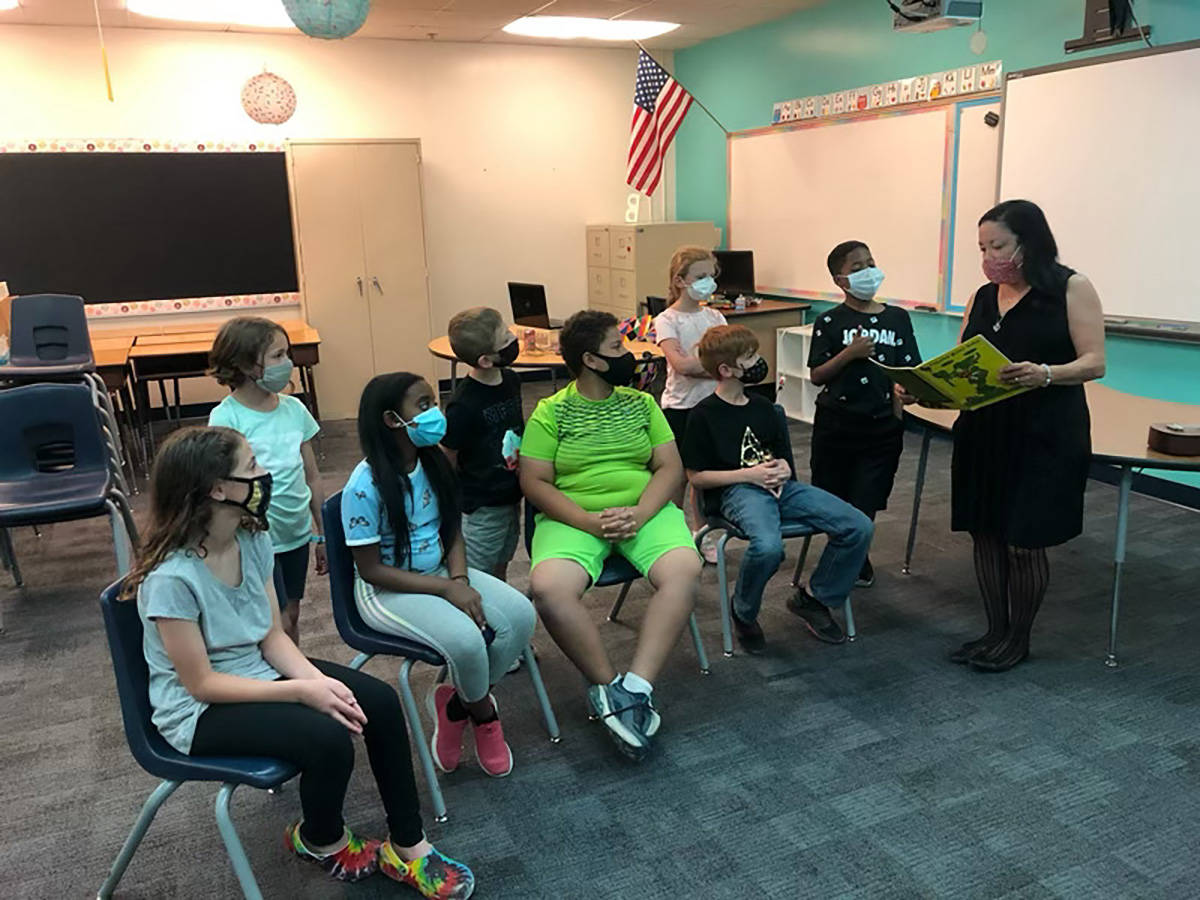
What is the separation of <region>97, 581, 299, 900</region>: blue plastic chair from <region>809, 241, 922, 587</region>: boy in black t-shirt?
2249 millimetres

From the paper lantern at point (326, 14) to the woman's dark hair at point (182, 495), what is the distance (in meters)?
2.43

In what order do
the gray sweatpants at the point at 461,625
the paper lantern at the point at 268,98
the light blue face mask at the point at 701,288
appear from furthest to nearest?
the paper lantern at the point at 268,98, the light blue face mask at the point at 701,288, the gray sweatpants at the point at 461,625

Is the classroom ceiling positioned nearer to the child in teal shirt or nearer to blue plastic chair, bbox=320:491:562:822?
the child in teal shirt

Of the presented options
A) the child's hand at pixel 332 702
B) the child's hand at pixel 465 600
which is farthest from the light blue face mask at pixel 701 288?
the child's hand at pixel 332 702

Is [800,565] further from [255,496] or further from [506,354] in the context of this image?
[255,496]

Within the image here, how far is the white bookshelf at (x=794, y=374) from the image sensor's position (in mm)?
6652

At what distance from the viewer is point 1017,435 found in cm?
284

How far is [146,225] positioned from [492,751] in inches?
230

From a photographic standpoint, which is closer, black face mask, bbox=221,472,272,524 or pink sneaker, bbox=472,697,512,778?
black face mask, bbox=221,472,272,524

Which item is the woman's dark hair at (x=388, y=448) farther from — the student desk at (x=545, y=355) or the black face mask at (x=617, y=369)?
the student desk at (x=545, y=355)

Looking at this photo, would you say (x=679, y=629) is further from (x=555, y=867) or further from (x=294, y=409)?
(x=294, y=409)

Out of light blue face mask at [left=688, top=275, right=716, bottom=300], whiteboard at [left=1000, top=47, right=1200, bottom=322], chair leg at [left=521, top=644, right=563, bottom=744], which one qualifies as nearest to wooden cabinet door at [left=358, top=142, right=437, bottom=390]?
light blue face mask at [left=688, top=275, right=716, bottom=300]

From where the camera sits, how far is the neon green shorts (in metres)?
2.71

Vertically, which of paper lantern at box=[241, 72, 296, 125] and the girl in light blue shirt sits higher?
paper lantern at box=[241, 72, 296, 125]
